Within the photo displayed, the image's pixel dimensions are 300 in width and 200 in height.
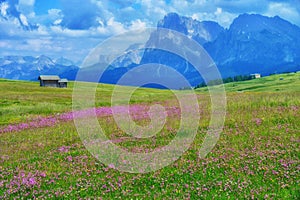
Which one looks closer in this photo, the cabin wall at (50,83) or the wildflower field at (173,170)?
the wildflower field at (173,170)

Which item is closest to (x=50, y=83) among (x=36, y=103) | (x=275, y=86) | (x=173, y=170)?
(x=36, y=103)

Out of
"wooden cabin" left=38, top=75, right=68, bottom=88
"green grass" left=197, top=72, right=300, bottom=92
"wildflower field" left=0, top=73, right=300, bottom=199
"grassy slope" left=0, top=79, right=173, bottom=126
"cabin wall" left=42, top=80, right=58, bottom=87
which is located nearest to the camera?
"wildflower field" left=0, top=73, right=300, bottom=199

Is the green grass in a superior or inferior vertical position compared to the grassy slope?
superior

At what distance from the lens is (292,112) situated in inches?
806

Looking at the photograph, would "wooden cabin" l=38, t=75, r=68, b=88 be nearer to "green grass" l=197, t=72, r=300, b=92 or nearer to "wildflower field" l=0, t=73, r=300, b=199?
"green grass" l=197, t=72, r=300, b=92

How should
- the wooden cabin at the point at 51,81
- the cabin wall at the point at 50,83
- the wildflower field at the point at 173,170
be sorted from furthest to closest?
the cabin wall at the point at 50,83 → the wooden cabin at the point at 51,81 → the wildflower field at the point at 173,170

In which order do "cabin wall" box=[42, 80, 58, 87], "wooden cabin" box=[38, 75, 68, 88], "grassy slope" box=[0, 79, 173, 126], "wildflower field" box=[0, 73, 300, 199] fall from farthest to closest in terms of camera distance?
"cabin wall" box=[42, 80, 58, 87] → "wooden cabin" box=[38, 75, 68, 88] → "grassy slope" box=[0, 79, 173, 126] → "wildflower field" box=[0, 73, 300, 199]

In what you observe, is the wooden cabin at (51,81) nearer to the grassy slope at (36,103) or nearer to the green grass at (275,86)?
the grassy slope at (36,103)

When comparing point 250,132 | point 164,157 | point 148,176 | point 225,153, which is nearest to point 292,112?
point 250,132

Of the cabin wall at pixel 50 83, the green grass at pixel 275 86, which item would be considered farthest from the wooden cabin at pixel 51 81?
the green grass at pixel 275 86

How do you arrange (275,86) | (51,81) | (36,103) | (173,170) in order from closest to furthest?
1. (173,170)
2. (36,103)
3. (275,86)
4. (51,81)

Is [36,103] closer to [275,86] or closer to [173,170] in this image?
[173,170]

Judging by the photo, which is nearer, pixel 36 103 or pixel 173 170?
pixel 173 170

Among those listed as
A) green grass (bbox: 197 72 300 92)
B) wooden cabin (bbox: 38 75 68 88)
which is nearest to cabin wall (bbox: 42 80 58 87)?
wooden cabin (bbox: 38 75 68 88)
